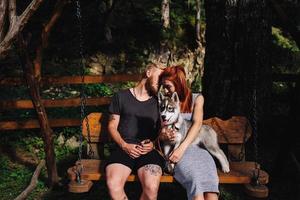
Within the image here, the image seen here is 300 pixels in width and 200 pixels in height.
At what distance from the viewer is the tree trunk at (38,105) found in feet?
19.2

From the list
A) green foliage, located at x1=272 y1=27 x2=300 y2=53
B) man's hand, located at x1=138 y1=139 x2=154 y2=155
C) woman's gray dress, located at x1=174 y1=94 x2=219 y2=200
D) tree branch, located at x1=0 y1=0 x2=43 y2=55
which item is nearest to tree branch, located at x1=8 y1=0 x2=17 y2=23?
tree branch, located at x1=0 y1=0 x2=43 y2=55

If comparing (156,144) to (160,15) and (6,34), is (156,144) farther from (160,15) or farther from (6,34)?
(160,15)

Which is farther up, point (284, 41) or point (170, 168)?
point (284, 41)

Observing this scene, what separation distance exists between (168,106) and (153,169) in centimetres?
73

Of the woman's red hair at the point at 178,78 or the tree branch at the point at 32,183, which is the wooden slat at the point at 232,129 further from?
the tree branch at the point at 32,183

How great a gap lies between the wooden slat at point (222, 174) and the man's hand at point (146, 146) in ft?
0.98

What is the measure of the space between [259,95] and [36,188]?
382 cm

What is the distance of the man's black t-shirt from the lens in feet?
16.6

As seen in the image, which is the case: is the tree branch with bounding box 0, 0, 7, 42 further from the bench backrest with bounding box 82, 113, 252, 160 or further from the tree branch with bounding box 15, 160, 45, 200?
the tree branch with bounding box 15, 160, 45, 200

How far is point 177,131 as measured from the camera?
4.71m

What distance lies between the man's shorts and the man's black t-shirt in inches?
10.0

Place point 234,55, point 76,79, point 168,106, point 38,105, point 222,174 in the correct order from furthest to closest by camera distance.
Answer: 1. point 76,79
2. point 234,55
3. point 38,105
4. point 222,174
5. point 168,106

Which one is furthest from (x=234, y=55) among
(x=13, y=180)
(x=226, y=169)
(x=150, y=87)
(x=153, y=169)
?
(x=13, y=180)

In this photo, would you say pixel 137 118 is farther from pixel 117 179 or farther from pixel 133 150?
pixel 117 179
